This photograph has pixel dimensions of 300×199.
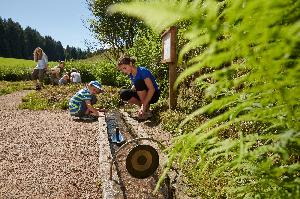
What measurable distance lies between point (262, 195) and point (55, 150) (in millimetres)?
5961

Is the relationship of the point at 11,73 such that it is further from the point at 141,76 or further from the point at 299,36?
the point at 299,36

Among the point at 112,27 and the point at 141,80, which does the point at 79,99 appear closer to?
the point at 141,80

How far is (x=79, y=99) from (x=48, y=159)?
3.34m

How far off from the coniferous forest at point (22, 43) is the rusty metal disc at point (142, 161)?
348 ft

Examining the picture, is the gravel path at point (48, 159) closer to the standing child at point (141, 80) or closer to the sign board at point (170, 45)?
the standing child at point (141, 80)

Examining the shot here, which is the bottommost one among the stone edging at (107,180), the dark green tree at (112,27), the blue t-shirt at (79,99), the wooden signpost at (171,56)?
the stone edging at (107,180)

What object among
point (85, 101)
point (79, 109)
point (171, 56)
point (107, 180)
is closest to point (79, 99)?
point (85, 101)

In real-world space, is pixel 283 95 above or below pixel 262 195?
above

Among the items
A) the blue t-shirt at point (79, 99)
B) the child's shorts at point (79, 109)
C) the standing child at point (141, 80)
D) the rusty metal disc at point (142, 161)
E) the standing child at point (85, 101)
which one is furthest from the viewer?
the child's shorts at point (79, 109)

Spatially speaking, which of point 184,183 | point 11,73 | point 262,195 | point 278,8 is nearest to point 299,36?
point 278,8

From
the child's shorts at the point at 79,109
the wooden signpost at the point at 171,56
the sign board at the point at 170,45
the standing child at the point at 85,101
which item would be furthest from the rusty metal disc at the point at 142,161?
the child's shorts at the point at 79,109

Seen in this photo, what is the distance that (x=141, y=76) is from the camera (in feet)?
24.4

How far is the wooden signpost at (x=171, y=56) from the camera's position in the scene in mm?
7727

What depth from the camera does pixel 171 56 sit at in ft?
25.4
